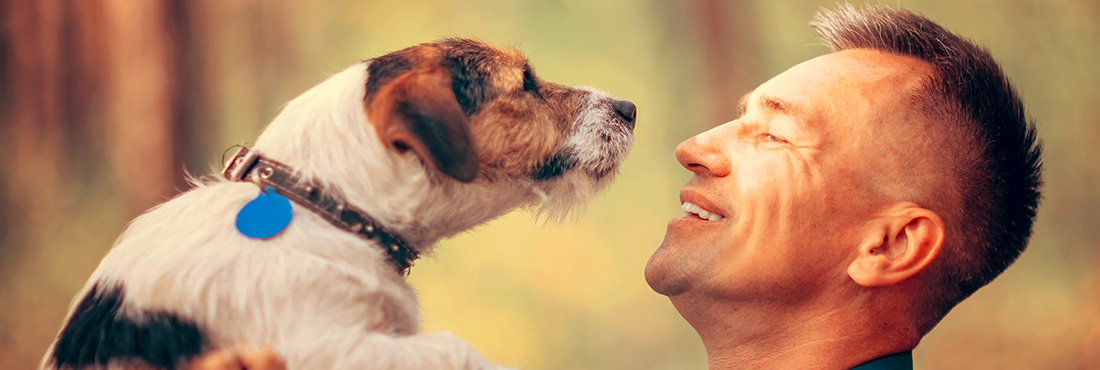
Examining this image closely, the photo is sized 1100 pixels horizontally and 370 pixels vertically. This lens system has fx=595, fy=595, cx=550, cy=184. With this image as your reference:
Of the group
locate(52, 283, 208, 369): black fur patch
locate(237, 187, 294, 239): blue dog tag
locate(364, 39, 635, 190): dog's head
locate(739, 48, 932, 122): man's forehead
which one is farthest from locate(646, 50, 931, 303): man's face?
locate(52, 283, 208, 369): black fur patch

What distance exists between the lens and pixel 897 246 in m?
1.28

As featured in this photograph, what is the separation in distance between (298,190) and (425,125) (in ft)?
0.87

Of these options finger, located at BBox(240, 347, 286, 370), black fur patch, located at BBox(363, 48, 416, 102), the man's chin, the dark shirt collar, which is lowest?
the dark shirt collar

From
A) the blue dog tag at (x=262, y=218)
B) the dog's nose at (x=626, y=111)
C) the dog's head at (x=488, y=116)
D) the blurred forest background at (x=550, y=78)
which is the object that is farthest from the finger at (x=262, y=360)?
the blurred forest background at (x=550, y=78)

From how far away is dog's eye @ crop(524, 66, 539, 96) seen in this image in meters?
1.45

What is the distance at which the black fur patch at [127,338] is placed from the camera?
1.00 metres

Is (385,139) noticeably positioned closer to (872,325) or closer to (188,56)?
(872,325)

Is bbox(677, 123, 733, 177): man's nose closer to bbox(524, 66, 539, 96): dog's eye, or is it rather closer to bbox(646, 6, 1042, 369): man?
bbox(646, 6, 1042, 369): man

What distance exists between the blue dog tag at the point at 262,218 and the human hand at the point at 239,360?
195mm

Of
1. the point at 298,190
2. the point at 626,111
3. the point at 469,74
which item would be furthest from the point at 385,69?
the point at 626,111

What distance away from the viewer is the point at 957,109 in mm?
1279

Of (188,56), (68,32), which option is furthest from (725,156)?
(68,32)

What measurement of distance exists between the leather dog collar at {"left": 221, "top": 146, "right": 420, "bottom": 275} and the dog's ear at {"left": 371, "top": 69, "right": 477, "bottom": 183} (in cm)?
16

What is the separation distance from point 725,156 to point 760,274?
28 centimetres
